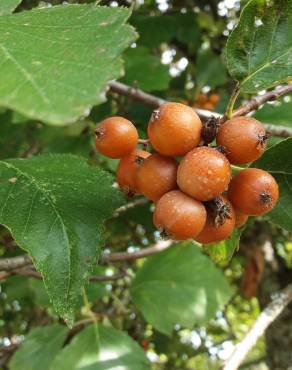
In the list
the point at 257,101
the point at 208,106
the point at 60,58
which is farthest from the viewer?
the point at 208,106

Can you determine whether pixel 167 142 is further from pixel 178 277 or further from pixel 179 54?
pixel 179 54

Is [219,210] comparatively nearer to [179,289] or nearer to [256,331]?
[256,331]

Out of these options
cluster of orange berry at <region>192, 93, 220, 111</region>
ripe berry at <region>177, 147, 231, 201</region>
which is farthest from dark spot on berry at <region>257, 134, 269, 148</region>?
cluster of orange berry at <region>192, 93, 220, 111</region>

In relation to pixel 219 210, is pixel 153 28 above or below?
below

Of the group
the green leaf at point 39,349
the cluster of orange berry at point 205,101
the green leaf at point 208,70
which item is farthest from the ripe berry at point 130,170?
the green leaf at point 208,70

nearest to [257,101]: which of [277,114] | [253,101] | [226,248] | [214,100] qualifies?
[253,101]

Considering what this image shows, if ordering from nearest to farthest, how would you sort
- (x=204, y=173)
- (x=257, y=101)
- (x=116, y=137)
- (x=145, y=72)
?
(x=204, y=173) → (x=116, y=137) → (x=257, y=101) → (x=145, y=72)

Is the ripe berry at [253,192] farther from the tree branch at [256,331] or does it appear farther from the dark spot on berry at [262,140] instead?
the tree branch at [256,331]
